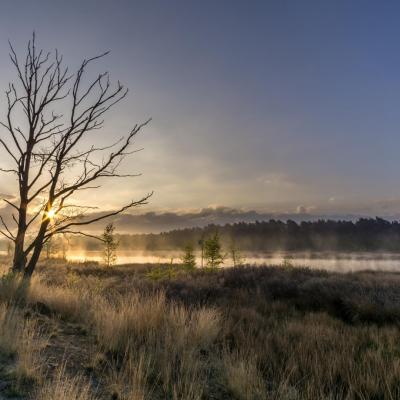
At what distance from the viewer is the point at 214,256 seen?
45906 millimetres

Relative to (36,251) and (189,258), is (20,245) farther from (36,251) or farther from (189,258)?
(189,258)

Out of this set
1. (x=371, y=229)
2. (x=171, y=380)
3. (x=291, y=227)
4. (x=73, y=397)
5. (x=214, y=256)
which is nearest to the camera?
(x=73, y=397)

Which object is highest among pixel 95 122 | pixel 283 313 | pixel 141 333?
pixel 95 122

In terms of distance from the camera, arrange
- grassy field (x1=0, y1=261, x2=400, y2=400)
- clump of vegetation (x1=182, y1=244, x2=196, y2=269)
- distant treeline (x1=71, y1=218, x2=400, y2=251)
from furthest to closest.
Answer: distant treeline (x1=71, y1=218, x2=400, y2=251) < clump of vegetation (x1=182, y1=244, x2=196, y2=269) < grassy field (x1=0, y1=261, x2=400, y2=400)

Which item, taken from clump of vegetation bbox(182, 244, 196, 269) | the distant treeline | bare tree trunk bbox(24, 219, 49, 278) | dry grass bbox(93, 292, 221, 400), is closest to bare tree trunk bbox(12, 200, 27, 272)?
bare tree trunk bbox(24, 219, 49, 278)

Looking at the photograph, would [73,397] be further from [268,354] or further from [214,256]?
[214,256]

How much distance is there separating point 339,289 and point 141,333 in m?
9.83

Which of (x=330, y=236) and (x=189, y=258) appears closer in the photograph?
(x=189, y=258)

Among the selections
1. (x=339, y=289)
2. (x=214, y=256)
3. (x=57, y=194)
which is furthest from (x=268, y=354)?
(x=214, y=256)

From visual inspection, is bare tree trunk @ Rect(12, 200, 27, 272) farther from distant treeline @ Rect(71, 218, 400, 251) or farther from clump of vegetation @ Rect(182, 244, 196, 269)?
distant treeline @ Rect(71, 218, 400, 251)

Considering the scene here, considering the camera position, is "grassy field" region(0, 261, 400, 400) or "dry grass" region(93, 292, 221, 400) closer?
"grassy field" region(0, 261, 400, 400)

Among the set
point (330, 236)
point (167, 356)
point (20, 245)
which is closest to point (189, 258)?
point (20, 245)

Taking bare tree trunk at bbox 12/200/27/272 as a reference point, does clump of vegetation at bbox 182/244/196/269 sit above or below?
below

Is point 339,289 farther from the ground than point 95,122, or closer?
closer
